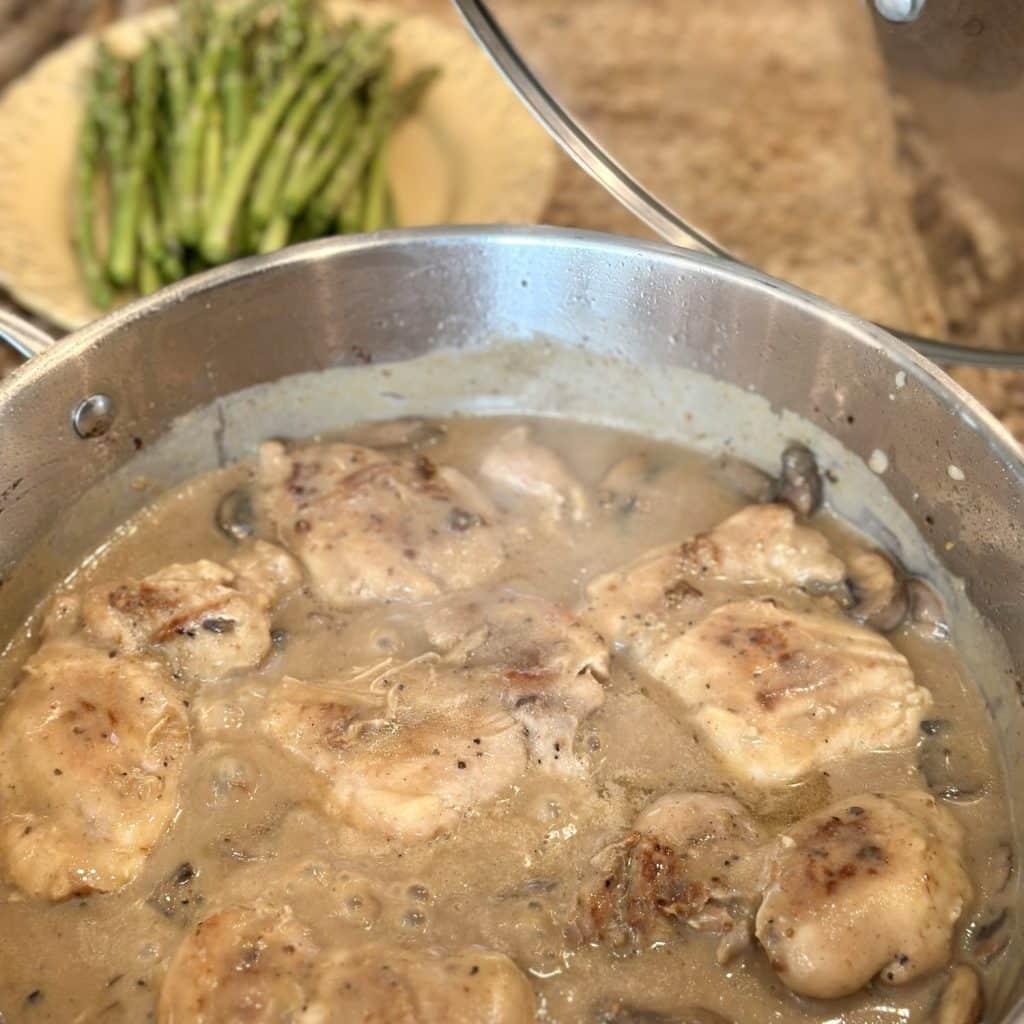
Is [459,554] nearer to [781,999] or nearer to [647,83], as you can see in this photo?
[781,999]

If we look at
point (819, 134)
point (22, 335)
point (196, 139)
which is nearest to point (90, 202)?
point (196, 139)

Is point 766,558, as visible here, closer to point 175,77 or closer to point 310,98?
point 310,98

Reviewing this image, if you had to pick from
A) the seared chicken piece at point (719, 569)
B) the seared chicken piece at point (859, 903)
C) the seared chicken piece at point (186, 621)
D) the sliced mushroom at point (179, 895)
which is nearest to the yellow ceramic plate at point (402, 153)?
the seared chicken piece at point (186, 621)

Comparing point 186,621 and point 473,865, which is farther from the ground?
point 186,621

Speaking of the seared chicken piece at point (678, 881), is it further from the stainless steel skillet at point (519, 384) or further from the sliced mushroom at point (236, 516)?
the sliced mushroom at point (236, 516)

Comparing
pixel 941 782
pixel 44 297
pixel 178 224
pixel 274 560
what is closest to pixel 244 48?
pixel 178 224

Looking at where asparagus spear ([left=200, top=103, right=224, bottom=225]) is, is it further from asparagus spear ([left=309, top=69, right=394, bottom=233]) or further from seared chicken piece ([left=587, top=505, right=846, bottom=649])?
seared chicken piece ([left=587, top=505, right=846, bottom=649])
